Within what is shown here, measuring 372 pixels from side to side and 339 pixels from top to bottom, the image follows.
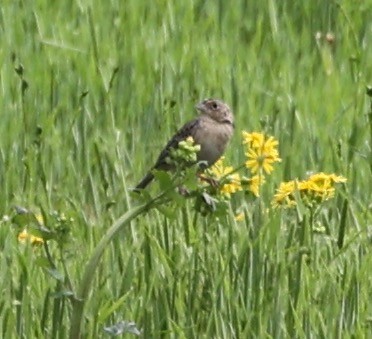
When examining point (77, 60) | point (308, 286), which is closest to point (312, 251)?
point (308, 286)

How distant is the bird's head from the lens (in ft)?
22.2

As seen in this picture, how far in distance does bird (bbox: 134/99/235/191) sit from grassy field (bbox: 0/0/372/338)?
14cm

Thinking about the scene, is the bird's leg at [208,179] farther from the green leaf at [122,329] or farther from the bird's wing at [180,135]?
the bird's wing at [180,135]

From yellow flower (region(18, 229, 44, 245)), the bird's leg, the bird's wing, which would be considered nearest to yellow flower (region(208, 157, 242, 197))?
the bird's leg

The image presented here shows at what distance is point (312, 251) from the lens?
534 cm

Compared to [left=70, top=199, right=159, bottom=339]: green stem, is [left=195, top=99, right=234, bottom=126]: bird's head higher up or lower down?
higher up

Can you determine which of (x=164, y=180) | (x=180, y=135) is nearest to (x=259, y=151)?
(x=164, y=180)

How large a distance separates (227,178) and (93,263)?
0.54m

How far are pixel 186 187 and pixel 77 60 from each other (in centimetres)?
368

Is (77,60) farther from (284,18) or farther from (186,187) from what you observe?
(186,187)

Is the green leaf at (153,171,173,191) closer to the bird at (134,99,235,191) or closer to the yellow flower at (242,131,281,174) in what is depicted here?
the yellow flower at (242,131,281,174)

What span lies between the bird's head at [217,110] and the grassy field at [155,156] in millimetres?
156

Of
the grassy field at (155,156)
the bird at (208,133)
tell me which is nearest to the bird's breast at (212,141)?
the bird at (208,133)

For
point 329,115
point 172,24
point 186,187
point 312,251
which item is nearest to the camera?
point 186,187
